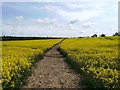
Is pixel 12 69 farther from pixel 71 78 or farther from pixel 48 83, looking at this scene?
pixel 71 78

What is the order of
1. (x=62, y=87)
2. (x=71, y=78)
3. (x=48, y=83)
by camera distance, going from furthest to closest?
(x=71, y=78), (x=48, y=83), (x=62, y=87)

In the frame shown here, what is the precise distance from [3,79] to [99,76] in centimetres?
355

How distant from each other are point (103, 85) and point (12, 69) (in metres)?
3.74

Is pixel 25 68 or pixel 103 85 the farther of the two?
pixel 25 68

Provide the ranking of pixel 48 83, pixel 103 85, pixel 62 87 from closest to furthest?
pixel 103 85, pixel 62 87, pixel 48 83

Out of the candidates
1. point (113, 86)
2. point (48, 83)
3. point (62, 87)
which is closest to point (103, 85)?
point (113, 86)

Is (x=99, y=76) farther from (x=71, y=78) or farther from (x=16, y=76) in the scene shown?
(x=71, y=78)

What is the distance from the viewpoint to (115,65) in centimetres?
1481

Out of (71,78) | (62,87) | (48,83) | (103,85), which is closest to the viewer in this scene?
(103,85)

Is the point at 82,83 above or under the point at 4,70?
under

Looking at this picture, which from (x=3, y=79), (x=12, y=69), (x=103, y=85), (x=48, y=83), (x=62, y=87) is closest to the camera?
(x=3, y=79)

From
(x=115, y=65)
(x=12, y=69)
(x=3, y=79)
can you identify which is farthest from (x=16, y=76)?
(x=115, y=65)

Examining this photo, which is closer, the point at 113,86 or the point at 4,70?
the point at 113,86

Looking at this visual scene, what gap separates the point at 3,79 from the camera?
29.6 ft
